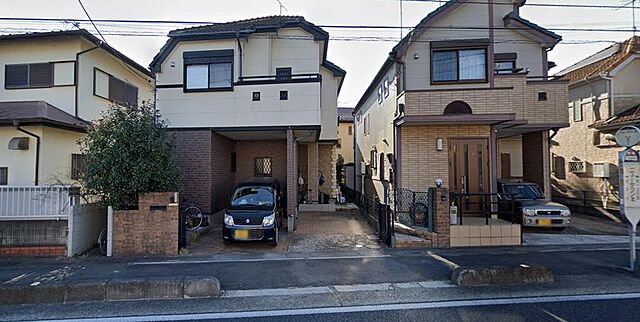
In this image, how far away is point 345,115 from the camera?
107ft

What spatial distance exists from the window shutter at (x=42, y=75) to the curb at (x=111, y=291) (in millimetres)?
9367

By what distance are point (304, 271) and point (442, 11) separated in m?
9.91

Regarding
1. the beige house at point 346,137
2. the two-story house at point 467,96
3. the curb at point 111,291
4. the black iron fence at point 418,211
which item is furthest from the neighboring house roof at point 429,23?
the beige house at point 346,137

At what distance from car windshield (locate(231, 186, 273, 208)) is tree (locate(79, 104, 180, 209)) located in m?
1.81

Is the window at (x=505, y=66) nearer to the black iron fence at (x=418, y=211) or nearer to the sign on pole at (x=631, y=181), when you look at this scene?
the sign on pole at (x=631, y=181)

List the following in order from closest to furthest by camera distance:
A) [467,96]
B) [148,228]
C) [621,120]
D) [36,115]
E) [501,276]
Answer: [501,276]
[148,228]
[36,115]
[467,96]
[621,120]

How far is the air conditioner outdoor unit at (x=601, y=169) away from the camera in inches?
505

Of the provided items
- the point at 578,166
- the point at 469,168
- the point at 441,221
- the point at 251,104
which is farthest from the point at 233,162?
the point at 578,166

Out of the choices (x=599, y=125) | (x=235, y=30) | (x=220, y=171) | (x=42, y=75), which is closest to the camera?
(x=42, y=75)

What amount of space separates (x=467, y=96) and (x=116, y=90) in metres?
13.7

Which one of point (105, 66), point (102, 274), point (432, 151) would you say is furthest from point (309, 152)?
point (102, 274)

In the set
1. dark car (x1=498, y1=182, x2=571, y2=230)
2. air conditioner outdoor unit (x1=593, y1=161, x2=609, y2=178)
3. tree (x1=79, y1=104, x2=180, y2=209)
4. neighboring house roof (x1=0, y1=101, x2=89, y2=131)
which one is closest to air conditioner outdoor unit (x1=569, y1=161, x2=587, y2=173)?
air conditioner outdoor unit (x1=593, y1=161, x2=609, y2=178)

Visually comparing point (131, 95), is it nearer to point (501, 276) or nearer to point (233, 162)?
point (233, 162)

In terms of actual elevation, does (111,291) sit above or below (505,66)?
below
